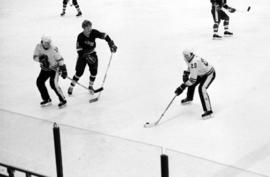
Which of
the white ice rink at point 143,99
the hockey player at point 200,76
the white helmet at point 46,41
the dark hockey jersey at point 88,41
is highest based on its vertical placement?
the white helmet at point 46,41

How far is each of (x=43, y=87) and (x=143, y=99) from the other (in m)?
1.36

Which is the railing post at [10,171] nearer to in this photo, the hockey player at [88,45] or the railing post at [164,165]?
the railing post at [164,165]

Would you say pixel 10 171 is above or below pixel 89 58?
below

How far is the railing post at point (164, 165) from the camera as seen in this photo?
3619mm

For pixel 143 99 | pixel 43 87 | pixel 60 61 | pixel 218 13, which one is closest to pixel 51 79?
pixel 43 87

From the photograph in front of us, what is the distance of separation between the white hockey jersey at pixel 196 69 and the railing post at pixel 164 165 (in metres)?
2.56

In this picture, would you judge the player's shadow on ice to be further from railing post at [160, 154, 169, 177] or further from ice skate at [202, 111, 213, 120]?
railing post at [160, 154, 169, 177]

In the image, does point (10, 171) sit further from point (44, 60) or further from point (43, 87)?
point (43, 87)

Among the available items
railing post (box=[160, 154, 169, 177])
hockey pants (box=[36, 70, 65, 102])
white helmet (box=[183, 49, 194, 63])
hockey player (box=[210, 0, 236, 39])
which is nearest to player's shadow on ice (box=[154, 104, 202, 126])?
white helmet (box=[183, 49, 194, 63])

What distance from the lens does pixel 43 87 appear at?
6.93 meters

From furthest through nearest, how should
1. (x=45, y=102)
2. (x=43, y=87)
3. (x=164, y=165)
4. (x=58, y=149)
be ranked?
(x=45, y=102), (x=43, y=87), (x=58, y=149), (x=164, y=165)

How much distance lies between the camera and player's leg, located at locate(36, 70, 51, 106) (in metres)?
6.80

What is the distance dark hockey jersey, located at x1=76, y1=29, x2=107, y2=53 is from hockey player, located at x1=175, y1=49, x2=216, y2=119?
131 centimetres

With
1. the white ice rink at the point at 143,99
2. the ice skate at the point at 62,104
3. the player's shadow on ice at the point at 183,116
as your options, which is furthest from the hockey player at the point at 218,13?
the ice skate at the point at 62,104
